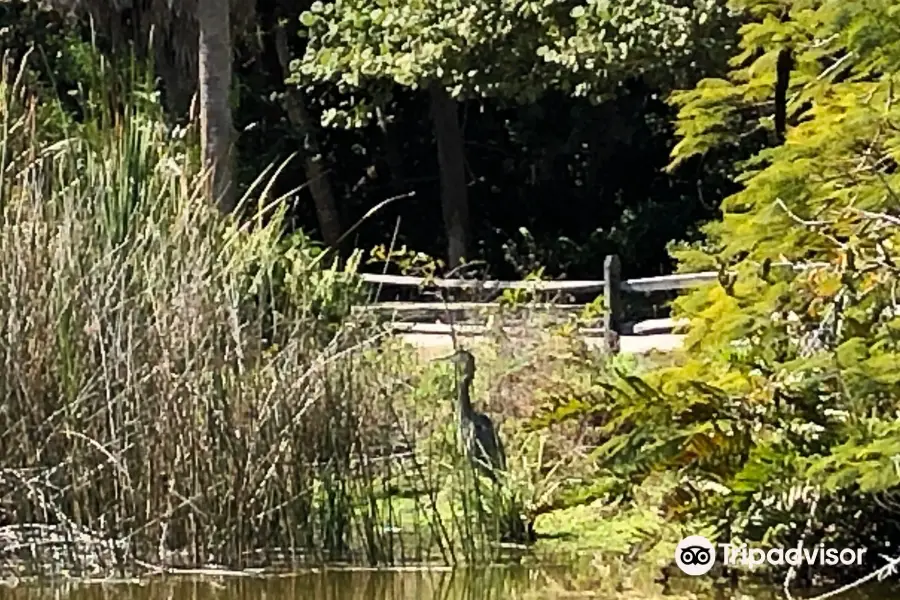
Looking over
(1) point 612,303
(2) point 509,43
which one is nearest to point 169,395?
Result: (1) point 612,303

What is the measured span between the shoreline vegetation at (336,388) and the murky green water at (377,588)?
0.24ft

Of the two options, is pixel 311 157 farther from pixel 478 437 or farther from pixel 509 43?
pixel 478 437

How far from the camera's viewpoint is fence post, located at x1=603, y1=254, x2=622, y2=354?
44.6 feet

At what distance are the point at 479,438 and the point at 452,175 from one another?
12.4m

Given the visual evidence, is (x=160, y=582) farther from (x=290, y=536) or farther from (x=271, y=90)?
(x=271, y=90)

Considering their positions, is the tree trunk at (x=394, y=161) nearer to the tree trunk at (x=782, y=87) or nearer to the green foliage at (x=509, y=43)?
the green foliage at (x=509, y=43)

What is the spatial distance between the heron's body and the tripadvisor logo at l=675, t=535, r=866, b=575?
1.01 m

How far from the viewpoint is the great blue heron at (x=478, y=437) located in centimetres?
857

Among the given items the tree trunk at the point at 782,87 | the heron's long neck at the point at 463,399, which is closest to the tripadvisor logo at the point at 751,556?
the heron's long neck at the point at 463,399

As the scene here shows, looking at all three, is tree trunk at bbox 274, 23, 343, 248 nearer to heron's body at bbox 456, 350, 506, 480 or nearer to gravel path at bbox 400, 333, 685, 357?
gravel path at bbox 400, 333, 685, 357

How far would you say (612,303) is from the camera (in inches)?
574

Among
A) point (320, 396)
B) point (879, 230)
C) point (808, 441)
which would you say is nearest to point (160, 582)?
point (320, 396)

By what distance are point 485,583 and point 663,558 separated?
81 centimetres

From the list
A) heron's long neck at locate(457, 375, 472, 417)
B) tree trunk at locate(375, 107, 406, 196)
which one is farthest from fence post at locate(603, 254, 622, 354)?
tree trunk at locate(375, 107, 406, 196)
